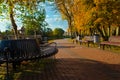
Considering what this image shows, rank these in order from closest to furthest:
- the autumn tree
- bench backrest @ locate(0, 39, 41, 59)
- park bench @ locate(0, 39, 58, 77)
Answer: park bench @ locate(0, 39, 58, 77) < bench backrest @ locate(0, 39, 41, 59) < the autumn tree

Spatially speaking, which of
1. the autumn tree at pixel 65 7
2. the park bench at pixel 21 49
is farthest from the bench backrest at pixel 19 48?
the autumn tree at pixel 65 7

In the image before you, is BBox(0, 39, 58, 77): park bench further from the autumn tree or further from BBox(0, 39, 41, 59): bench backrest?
the autumn tree

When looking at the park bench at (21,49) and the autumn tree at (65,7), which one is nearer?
the park bench at (21,49)

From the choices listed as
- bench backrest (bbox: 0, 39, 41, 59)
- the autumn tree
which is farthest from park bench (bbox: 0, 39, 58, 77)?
the autumn tree

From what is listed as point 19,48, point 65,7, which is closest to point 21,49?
point 19,48

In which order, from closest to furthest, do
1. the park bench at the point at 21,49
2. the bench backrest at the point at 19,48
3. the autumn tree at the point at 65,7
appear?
1. the park bench at the point at 21,49
2. the bench backrest at the point at 19,48
3. the autumn tree at the point at 65,7

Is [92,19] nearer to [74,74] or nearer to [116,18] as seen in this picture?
[116,18]

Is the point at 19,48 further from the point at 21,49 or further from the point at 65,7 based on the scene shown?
the point at 65,7

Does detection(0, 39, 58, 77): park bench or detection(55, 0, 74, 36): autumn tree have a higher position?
detection(55, 0, 74, 36): autumn tree

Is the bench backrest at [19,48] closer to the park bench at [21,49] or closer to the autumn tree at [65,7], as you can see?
the park bench at [21,49]

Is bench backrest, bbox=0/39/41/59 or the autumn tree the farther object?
the autumn tree

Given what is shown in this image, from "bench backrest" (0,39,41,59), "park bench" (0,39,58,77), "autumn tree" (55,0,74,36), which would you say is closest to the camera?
"park bench" (0,39,58,77)

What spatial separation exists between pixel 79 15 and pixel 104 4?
15.5ft

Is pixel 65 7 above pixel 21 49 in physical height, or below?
above
